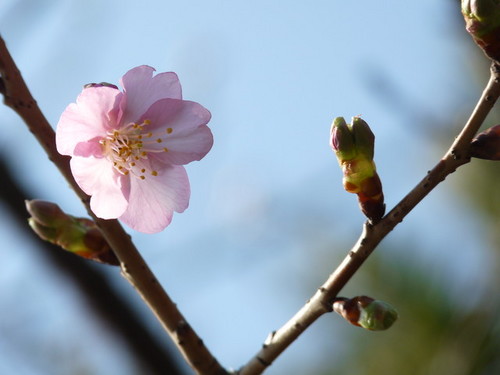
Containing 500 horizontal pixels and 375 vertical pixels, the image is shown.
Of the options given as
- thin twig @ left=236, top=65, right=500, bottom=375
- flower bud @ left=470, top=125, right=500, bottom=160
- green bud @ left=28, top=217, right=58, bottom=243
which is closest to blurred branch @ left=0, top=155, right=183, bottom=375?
green bud @ left=28, top=217, right=58, bottom=243

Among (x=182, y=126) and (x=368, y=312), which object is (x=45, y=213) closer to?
(x=182, y=126)

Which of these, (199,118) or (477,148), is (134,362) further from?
(477,148)

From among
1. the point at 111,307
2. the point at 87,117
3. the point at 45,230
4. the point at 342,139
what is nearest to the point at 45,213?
the point at 45,230

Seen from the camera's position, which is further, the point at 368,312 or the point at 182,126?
the point at 182,126

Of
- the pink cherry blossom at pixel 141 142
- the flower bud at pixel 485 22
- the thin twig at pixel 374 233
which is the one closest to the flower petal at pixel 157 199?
the pink cherry blossom at pixel 141 142

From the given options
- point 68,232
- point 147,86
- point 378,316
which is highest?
point 147,86

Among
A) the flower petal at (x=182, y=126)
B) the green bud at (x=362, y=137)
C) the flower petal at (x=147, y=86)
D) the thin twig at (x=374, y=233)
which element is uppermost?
the flower petal at (x=147, y=86)

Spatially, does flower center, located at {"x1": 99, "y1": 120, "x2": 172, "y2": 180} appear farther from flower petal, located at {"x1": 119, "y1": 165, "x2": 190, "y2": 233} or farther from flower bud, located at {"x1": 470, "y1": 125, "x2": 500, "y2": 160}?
flower bud, located at {"x1": 470, "y1": 125, "x2": 500, "y2": 160}

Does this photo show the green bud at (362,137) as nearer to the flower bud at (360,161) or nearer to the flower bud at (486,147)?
the flower bud at (360,161)
